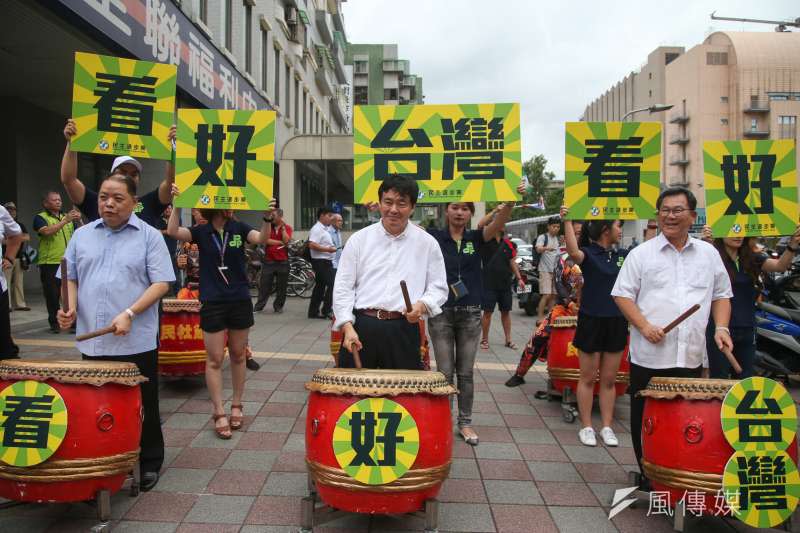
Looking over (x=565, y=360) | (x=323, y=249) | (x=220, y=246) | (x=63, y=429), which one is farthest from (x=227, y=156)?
(x=323, y=249)

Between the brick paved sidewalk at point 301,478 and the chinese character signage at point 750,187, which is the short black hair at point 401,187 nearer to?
the brick paved sidewalk at point 301,478

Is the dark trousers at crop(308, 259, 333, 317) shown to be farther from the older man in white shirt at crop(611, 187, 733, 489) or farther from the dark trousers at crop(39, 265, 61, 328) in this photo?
the older man in white shirt at crop(611, 187, 733, 489)

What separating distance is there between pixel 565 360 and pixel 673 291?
6.44 ft

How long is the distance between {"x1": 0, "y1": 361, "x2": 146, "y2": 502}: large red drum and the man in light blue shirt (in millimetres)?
419

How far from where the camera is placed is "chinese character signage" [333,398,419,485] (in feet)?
9.04

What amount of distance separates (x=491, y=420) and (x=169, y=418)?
269 cm

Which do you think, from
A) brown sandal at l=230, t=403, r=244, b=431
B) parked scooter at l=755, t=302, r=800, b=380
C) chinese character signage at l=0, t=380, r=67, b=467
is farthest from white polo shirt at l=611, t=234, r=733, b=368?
parked scooter at l=755, t=302, r=800, b=380

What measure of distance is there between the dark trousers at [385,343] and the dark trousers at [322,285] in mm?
6748

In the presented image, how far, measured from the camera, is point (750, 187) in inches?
167

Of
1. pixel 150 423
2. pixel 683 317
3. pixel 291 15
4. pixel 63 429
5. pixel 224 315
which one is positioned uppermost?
pixel 291 15

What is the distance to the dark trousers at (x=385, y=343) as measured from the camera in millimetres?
→ 3387

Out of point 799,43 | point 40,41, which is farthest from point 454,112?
point 799,43

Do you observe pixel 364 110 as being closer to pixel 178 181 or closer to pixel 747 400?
pixel 178 181

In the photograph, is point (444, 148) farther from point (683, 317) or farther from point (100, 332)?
point (100, 332)
